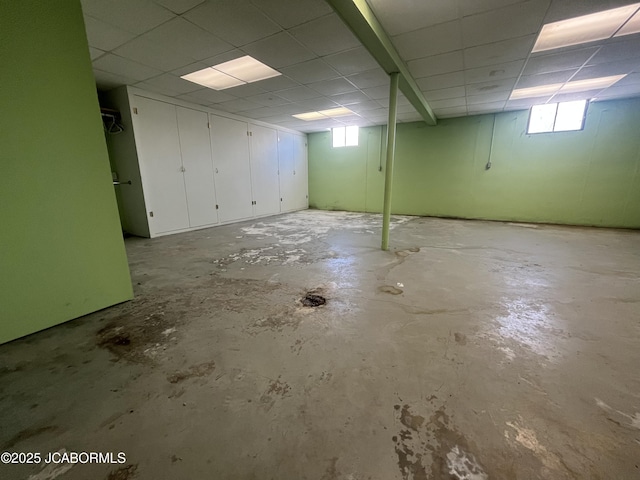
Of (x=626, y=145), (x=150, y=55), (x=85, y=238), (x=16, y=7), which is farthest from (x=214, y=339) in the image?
(x=626, y=145)

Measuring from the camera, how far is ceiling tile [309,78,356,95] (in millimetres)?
4188

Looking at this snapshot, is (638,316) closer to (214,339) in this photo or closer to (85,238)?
(214,339)

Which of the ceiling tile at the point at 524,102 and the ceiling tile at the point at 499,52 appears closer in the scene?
the ceiling tile at the point at 499,52

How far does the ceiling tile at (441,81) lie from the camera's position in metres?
3.98

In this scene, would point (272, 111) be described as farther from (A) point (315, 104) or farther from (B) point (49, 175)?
(B) point (49, 175)

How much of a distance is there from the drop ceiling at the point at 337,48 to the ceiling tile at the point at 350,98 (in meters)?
0.04

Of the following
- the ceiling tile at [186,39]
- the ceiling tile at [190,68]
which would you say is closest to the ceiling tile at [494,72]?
the ceiling tile at [186,39]

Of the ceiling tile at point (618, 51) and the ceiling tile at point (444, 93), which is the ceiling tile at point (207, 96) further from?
the ceiling tile at point (618, 51)

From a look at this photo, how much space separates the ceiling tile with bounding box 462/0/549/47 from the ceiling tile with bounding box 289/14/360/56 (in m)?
1.24

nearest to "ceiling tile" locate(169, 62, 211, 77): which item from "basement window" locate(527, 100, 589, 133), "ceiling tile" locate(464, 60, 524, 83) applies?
"ceiling tile" locate(464, 60, 524, 83)

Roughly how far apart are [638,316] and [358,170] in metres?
6.87

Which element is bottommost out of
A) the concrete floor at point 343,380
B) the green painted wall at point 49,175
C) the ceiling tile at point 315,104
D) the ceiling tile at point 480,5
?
the concrete floor at point 343,380

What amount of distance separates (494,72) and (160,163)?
6001 mm

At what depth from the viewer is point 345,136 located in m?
8.17
